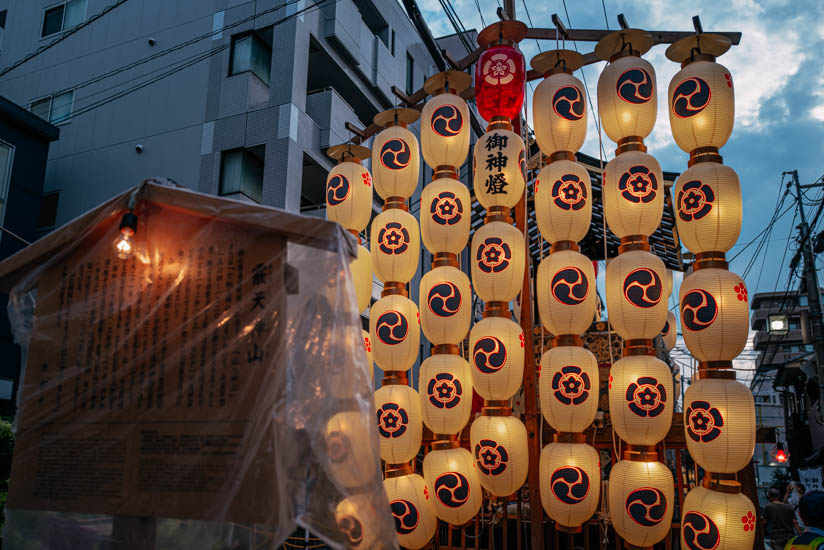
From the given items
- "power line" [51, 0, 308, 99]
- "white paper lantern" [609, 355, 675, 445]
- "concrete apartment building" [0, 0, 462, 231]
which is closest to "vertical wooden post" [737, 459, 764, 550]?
"white paper lantern" [609, 355, 675, 445]

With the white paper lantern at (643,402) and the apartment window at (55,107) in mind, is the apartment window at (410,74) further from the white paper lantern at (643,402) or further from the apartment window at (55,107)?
the white paper lantern at (643,402)

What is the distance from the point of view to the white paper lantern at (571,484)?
6.50m

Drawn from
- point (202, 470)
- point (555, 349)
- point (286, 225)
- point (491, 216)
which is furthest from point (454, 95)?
→ point (202, 470)

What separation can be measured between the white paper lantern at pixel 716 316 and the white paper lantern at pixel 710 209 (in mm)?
352

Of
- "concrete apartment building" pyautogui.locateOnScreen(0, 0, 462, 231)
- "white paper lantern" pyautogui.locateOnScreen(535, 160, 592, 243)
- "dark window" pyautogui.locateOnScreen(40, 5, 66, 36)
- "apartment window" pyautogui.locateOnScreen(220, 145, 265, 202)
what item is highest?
"dark window" pyautogui.locateOnScreen(40, 5, 66, 36)

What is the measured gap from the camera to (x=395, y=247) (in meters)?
8.33

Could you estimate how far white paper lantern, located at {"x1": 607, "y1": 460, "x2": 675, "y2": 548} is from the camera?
621 cm

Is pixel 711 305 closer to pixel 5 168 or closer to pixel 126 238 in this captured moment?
pixel 126 238

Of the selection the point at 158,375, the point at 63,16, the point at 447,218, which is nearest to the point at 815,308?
the point at 447,218

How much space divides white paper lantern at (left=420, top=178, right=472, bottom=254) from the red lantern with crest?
1.04 m

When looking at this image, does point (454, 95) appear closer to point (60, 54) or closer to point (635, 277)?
point (635, 277)

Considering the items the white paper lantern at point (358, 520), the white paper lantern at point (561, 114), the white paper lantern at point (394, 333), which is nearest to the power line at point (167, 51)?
the white paper lantern at point (561, 114)

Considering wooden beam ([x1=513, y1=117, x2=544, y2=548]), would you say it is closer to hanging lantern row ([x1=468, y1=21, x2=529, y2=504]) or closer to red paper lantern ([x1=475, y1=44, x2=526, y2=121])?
hanging lantern row ([x1=468, y1=21, x2=529, y2=504])

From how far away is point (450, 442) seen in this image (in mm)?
7410
